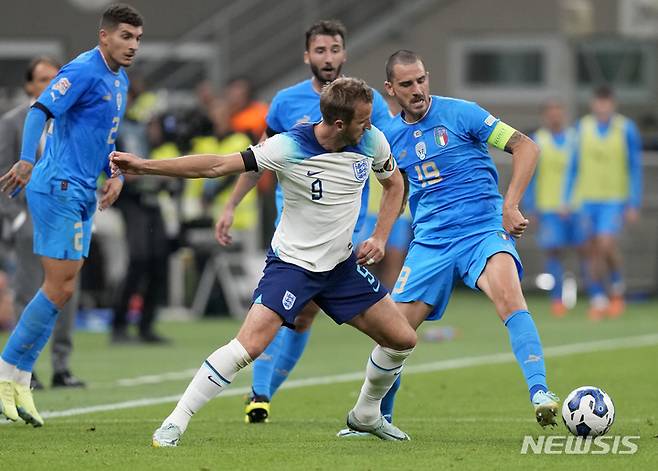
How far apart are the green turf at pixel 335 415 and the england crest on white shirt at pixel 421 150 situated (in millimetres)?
1591

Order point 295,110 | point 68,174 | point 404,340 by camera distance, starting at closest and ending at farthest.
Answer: point 404,340
point 68,174
point 295,110

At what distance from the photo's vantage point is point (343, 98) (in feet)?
25.5

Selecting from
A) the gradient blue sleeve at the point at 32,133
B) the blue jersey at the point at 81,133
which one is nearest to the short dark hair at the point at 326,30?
the blue jersey at the point at 81,133

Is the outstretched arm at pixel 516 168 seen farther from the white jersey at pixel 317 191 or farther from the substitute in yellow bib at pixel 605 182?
the substitute in yellow bib at pixel 605 182

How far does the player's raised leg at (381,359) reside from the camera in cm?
813

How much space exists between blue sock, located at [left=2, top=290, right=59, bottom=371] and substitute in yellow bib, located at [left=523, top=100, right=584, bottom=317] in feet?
37.5

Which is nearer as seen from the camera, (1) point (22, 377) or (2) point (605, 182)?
(1) point (22, 377)

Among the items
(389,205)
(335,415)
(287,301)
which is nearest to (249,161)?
(287,301)

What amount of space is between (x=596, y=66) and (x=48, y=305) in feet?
52.2

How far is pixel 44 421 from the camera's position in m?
9.38

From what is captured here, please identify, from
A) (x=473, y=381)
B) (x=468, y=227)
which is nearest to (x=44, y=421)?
(x=468, y=227)

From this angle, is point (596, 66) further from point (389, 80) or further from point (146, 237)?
point (389, 80)

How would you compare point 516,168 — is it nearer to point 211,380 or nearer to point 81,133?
point 211,380

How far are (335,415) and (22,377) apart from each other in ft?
6.57
